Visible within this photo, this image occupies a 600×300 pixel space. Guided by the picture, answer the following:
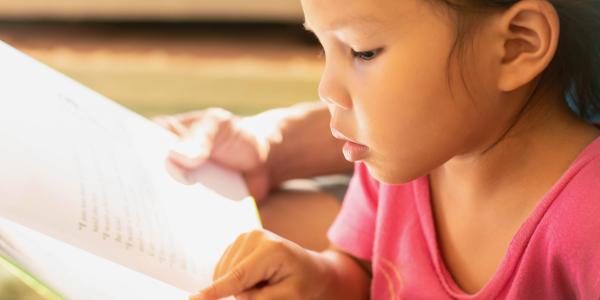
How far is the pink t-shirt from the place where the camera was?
569 mm

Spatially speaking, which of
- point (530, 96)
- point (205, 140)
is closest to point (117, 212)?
point (205, 140)

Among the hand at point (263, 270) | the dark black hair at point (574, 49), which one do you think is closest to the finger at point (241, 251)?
the hand at point (263, 270)

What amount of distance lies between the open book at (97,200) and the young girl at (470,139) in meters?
0.05

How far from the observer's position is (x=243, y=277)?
2.08 ft

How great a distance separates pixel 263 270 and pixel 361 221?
153mm

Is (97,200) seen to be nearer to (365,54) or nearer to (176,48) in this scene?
(365,54)

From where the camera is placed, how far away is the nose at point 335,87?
584mm

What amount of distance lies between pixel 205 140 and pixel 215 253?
0.59 feet

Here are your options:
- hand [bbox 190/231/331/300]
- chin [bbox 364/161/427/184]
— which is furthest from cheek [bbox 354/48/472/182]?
hand [bbox 190/231/331/300]

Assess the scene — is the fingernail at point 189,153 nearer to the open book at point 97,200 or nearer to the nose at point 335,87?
the open book at point 97,200

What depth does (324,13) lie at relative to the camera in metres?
0.57

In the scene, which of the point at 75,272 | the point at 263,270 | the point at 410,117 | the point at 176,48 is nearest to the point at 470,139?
the point at 410,117

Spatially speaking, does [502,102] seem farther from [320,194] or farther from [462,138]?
[320,194]

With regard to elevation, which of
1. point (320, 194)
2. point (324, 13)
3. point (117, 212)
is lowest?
point (320, 194)
